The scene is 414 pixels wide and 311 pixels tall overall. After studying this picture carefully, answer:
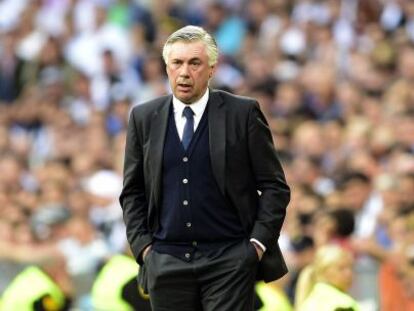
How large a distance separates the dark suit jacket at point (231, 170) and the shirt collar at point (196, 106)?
36mm

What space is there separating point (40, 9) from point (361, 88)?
20.2ft

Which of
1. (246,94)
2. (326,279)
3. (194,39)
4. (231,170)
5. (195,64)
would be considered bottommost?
(326,279)

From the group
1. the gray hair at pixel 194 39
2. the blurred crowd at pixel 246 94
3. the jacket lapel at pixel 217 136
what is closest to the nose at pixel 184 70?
the gray hair at pixel 194 39

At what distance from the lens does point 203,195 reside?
22.8ft

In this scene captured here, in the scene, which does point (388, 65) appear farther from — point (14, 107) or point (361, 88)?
point (14, 107)

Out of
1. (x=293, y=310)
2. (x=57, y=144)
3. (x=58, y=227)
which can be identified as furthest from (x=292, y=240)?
(x=57, y=144)

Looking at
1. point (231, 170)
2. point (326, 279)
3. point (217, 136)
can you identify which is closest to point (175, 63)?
point (217, 136)

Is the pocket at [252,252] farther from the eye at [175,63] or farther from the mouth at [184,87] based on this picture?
the eye at [175,63]

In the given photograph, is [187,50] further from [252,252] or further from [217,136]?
[252,252]

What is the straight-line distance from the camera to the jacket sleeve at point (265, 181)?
22.8ft

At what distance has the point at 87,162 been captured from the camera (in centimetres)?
1562

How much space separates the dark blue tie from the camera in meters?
7.00

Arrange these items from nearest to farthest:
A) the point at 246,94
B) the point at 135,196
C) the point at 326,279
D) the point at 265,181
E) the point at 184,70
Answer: the point at 184,70 < the point at 265,181 < the point at 135,196 < the point at 326,279 < the point at 246,94

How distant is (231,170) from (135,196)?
0.53 meters
